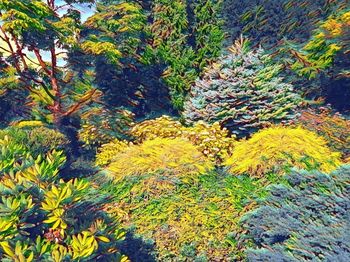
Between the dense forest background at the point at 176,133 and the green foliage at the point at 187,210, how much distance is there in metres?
0.02

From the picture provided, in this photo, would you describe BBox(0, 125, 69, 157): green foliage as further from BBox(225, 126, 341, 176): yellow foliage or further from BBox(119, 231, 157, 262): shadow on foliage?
BBox(225, 126, 341, 176): yellow foliage

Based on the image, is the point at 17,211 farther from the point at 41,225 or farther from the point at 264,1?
the point at 264,1

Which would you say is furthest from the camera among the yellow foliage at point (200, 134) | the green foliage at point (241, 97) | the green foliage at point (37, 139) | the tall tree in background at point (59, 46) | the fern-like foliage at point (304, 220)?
the tall tree in background at point (59, 46)

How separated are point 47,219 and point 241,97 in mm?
4692

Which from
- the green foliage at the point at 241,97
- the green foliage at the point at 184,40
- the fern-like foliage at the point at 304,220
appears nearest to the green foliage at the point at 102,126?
the green foliage at the point at 184,40

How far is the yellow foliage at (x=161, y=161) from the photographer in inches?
240

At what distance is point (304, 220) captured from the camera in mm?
4699

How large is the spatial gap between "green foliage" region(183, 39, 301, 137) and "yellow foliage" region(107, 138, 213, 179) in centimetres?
176

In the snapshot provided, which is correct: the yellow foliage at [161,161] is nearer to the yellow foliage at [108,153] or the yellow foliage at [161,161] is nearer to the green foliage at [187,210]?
the green foliage at [187,210]

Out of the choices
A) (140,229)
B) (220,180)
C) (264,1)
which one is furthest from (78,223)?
(264,1)

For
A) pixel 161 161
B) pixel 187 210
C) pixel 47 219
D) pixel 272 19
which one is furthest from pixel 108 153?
pixel 272 19

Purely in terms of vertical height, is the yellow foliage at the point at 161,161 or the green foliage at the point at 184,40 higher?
the green foliage at the point at 184,40

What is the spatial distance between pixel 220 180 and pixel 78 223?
87.8 inches

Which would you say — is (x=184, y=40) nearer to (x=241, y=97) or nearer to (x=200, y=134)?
(x=241, y=97)
